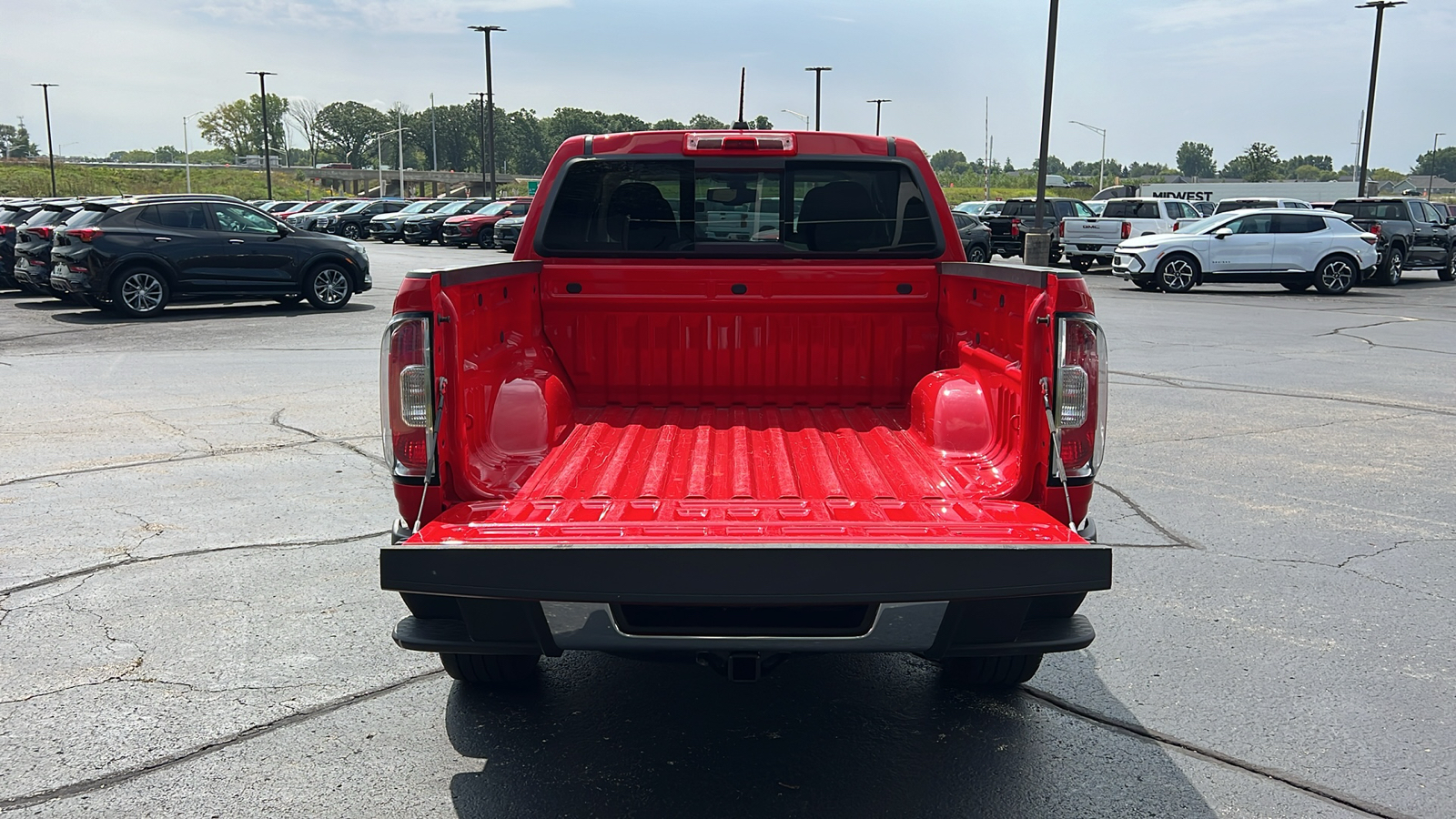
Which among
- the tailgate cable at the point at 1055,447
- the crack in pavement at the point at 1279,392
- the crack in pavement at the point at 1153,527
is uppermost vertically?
the tailgate cable at the point at 1055,447

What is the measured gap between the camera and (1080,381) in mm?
3385

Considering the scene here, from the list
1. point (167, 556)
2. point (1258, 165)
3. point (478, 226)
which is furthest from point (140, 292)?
point (1258, 165)

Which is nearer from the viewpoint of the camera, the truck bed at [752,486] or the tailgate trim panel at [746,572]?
the tailgate trim panel at [746,572]

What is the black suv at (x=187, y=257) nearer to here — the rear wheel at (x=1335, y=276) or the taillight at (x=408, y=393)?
the taillight at (x=408, y=393)

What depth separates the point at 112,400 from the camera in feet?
31.3

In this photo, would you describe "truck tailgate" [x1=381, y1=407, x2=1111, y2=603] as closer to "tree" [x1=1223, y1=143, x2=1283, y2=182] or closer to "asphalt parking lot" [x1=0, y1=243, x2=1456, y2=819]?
"asphalt parking lot" [x1=0, y1=243, x2=1456, y2=819]

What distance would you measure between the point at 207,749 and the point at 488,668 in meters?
0.91

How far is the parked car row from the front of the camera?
15.8m

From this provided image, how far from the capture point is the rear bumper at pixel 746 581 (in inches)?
111

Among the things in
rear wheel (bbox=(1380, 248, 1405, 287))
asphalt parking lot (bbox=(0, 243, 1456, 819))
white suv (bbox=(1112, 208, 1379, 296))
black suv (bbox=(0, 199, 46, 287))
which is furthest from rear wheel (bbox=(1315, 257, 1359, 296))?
black suv (bbox=(0, 199, 46, 287))

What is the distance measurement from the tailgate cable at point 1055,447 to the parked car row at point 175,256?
48.7ft

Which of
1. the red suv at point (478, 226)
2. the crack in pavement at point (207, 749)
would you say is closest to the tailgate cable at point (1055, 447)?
the crack in pavement at point (207, 749)

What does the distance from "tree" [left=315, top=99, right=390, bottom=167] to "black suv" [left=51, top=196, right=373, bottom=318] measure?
15217cm

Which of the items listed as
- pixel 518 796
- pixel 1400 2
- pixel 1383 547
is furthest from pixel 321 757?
pixel 1400 2
